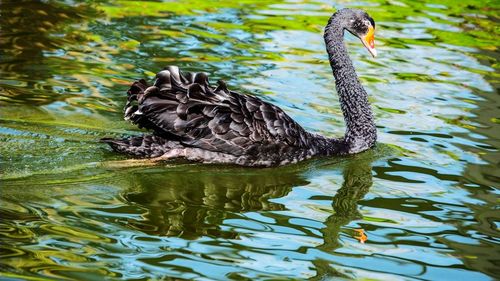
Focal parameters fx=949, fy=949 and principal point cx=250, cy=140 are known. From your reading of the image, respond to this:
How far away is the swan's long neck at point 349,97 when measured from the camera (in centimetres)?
783

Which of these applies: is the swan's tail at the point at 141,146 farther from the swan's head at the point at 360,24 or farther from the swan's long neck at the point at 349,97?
the swan's head at the point at 360,24

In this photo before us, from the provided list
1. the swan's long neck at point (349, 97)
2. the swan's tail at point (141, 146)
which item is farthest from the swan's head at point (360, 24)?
the swan's tail at point (141, 146)

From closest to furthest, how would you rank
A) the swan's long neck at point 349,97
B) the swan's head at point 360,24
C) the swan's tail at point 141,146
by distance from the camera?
the swan's tail at point 141,146 < the swan's long neck at point 349,97 < the swan's head at point 360,24

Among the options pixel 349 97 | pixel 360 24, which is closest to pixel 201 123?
pixel 349 97

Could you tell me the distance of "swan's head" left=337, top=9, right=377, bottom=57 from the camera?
7945 millimetres

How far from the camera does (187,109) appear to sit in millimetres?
7184

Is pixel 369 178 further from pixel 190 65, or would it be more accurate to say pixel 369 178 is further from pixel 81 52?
pixel 81 52

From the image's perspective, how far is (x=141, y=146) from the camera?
7.16 meters

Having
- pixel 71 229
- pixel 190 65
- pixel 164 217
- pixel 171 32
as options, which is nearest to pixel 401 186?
pixel 164 217

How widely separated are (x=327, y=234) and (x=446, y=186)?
1521 mm

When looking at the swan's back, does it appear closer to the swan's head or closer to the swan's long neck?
the swan's long neck

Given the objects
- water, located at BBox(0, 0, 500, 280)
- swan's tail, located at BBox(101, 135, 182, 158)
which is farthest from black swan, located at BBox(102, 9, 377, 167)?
water, located at BBox(0, 0, 500, 280)

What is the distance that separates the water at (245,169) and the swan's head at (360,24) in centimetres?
92

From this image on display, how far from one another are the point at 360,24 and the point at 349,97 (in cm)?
62
